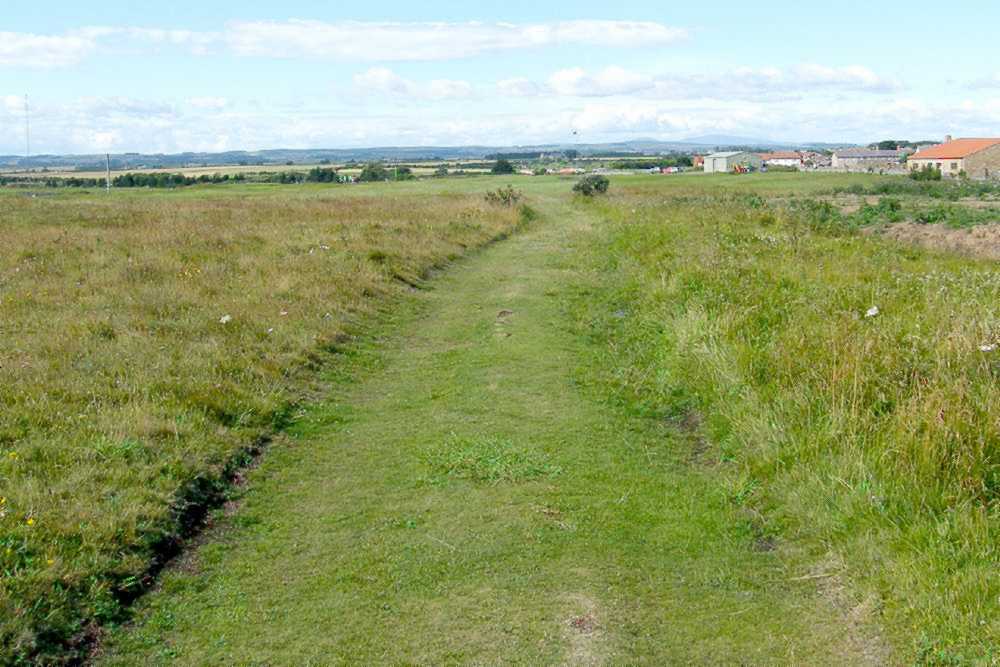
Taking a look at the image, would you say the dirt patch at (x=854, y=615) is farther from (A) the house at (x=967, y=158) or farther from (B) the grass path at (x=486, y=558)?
(A) the house at (x=967, y=158)

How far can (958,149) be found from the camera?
98.1m

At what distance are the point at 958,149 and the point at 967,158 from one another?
20.1ft

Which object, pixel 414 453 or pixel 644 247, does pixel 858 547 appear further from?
pixel 644 247

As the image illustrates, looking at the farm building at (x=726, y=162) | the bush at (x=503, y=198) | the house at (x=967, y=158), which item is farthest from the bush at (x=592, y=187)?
the farm building at (x=726, y=162)

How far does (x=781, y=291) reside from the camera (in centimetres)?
1228

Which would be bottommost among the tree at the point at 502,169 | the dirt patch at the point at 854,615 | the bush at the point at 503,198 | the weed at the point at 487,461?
the dirt patch at the point at 854,615

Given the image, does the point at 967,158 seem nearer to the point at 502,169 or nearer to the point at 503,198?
the point at 502,169

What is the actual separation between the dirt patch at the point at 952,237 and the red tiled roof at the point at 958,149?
72554 millimetres

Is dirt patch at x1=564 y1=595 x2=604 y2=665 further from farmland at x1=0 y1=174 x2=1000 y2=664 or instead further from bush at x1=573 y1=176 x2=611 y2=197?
bush at x1=573 y1=176 x2=611 y2=197

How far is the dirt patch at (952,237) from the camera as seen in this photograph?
25031mm

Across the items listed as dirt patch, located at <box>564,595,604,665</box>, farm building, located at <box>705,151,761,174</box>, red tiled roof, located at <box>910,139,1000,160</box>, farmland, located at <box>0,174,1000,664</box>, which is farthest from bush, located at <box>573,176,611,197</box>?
farm building, located at <box>705,151,761,174</box>

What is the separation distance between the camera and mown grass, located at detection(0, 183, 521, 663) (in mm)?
5309

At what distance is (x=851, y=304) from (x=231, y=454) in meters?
7.66

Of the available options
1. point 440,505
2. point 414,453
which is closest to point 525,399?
point 414,453
